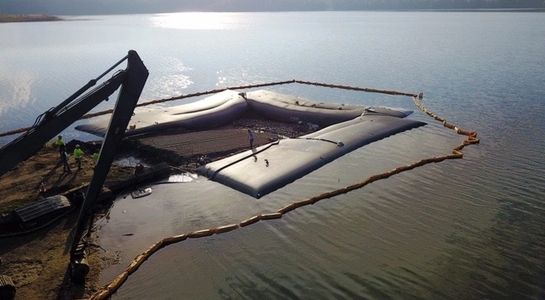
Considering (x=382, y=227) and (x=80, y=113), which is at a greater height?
(x=80, y=113)

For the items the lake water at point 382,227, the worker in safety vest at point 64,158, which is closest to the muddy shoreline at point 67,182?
the worker in safety vest at point 64,158

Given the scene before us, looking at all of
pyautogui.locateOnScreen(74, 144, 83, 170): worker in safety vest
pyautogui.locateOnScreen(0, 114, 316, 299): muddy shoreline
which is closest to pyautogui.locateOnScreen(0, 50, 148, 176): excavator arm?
pyautogui.locateOnScreen(0, 114, 316, 299): muddy shoreline

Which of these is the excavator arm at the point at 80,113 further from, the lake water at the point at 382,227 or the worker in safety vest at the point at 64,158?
the worker in safety vest at the point at 64,158

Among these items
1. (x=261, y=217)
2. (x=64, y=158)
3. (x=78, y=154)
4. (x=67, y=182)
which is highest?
(x=78, y=154)

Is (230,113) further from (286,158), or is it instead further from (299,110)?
(286,158)

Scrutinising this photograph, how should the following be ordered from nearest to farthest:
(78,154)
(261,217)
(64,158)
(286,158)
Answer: (261,217) → (64,158) → (78,154) → (286,158)

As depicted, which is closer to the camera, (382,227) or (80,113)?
(80,113)

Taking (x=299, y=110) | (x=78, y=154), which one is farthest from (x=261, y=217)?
(x=299, y=110)
